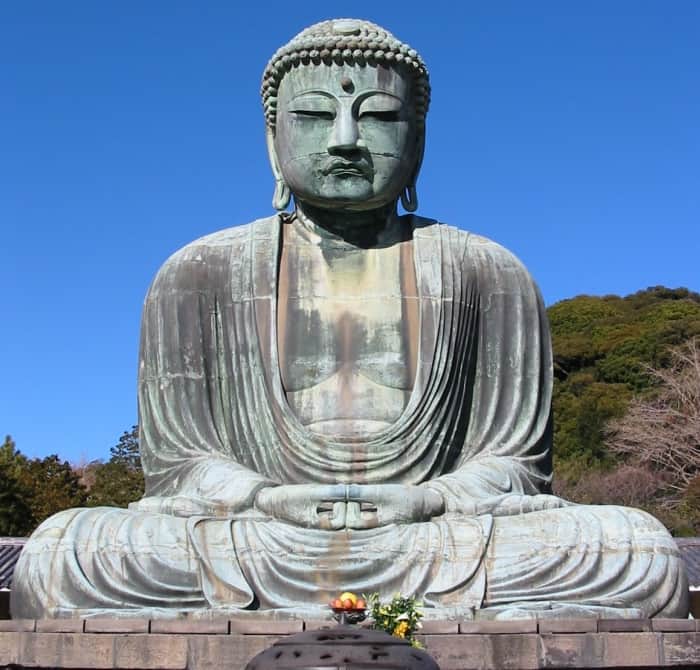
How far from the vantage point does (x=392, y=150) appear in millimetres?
8422

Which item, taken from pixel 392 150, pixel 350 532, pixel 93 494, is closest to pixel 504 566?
pixel 350 532

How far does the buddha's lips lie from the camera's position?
8.31 m

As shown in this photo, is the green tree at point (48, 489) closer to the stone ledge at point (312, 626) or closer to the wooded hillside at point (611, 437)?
the wooded hillside at point (611, 437)

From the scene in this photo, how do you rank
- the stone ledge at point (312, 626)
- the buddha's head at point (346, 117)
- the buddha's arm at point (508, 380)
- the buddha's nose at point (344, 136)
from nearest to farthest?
the stone ledge at point (312, 626) → the buddha's arm at point (508, 380) → the buddha's nose at point (344, 136) → the buddha's head at point (346, 117)

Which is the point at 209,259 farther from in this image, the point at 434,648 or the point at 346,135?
the point at 434,648

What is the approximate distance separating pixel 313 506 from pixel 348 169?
236 cm

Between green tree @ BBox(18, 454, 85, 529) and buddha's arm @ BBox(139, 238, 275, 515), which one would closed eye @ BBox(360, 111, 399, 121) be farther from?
green tree @ BBox(18, 454, 85, 529)

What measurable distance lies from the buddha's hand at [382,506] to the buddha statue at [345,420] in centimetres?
1

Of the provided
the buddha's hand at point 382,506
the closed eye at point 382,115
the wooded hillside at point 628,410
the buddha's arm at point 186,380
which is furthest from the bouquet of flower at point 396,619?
the wooded hillside at point 628,410

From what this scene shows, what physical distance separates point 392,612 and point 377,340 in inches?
132

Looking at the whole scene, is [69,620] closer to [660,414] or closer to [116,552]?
[116,552]

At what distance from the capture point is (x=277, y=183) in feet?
29.3

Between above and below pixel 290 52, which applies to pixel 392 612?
below

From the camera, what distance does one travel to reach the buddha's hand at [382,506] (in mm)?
7031
